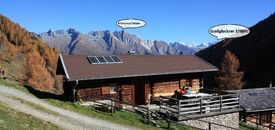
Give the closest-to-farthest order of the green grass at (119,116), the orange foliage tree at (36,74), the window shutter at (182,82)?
the green grass at (119,116) < the window shutter at (182,82) < the orange foliage tree at (36,74)

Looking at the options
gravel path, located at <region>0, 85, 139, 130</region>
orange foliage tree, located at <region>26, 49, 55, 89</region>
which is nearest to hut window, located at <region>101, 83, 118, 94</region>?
Answer: gravel path, located at <region>0, 85, 139, 130</region>

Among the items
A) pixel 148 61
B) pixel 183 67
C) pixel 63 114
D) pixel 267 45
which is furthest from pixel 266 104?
pixel 267 45

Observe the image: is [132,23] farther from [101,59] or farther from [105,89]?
[101,59]

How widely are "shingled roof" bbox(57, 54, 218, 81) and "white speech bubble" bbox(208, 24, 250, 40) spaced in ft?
40.6

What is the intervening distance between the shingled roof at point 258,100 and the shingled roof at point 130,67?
4630mm

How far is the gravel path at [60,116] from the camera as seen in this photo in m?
25.0

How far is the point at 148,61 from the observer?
39.6 meters

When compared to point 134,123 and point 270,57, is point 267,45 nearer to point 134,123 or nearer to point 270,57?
point 270,57

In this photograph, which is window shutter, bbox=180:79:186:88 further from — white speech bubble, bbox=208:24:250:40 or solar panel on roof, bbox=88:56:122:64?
white speech bubble, bbox=208:24:250:40

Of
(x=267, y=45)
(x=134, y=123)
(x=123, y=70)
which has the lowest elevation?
(x=134, y=123)

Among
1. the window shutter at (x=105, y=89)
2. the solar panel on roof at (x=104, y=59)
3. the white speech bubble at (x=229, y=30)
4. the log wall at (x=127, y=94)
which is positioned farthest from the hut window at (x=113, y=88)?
the white speech bubble at (x=229, y=30)

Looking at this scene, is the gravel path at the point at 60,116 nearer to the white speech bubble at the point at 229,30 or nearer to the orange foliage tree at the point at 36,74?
the white speech bubble at the point at 229,30

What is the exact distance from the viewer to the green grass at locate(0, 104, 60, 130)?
64.9ft

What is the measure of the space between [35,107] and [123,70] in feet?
31.6
